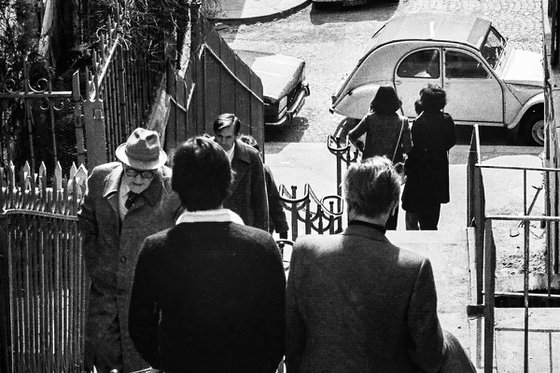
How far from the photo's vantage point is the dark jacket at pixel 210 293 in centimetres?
486

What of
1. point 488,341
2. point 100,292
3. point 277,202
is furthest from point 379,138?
point 100,292

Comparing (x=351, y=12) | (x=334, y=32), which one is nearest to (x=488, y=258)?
(x=334, y=32)

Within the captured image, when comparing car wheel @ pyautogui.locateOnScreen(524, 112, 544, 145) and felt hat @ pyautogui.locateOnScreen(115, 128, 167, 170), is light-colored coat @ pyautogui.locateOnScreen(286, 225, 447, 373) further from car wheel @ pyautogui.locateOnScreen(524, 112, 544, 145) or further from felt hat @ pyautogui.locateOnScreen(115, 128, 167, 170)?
Result: car wheel @ pyautogui.locateOnScreen(524, 112, 544, 145)

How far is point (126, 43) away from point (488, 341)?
3.76 m

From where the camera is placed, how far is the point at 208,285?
487 cm

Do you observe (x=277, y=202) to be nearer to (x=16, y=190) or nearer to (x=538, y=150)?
(x=16, y=190)

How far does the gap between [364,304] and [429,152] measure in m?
5.31

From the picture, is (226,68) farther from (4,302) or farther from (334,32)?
(334,32)

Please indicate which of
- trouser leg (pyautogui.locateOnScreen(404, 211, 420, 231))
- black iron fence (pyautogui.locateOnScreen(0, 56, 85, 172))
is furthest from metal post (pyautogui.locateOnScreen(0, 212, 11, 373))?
trouser leg (pyautogui.locateOnScreen(404, 211, 420, 231))

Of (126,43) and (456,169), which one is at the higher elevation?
(126,43)

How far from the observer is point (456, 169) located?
14445 mm

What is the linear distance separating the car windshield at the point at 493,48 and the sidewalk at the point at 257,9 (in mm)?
5350

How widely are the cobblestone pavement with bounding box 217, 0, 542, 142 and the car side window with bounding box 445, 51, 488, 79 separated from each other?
1.92 meters

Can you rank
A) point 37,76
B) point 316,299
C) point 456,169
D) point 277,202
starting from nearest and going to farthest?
1. point 316,299
2. point 277,202
3. point 37,76
4. point 456,169
